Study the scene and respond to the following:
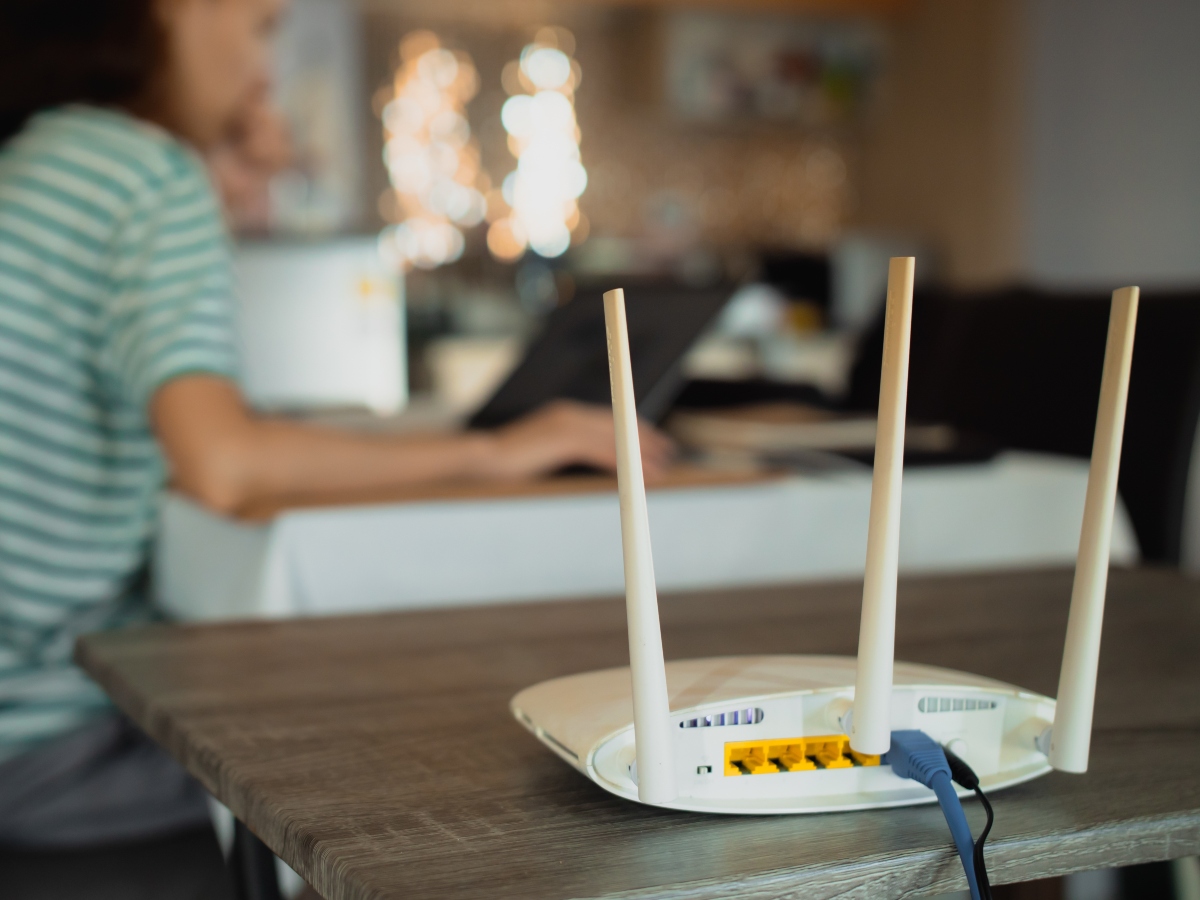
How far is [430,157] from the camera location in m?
4.73

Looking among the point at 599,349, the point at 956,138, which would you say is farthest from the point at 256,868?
the point at 956,138

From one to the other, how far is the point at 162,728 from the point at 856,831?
0.94ft

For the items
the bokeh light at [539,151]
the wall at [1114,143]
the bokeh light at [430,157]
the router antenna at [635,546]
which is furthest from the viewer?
the bokeh light at [539,151]

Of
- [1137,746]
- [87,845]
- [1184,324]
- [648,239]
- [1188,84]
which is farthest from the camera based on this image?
[648,239]

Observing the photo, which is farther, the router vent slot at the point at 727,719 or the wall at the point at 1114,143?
the wall at the point at 1114,143

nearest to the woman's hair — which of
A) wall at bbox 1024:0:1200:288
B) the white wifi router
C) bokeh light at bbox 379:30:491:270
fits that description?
the white wifi router

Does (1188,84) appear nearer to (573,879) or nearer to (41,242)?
(41,242)

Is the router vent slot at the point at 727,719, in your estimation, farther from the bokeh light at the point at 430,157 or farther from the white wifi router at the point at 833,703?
the bokeh light at the point at 430,157

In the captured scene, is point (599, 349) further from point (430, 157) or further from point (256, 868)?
point (430, 157)

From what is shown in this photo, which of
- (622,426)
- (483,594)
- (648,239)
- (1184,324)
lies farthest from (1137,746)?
(648,239)

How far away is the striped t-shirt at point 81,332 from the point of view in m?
0.91

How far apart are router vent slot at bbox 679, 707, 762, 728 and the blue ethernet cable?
44mm

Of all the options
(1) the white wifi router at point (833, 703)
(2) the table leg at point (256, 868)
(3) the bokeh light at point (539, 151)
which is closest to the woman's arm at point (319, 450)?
(2) the table leg at point (256, 868)

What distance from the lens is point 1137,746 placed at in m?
0.44
